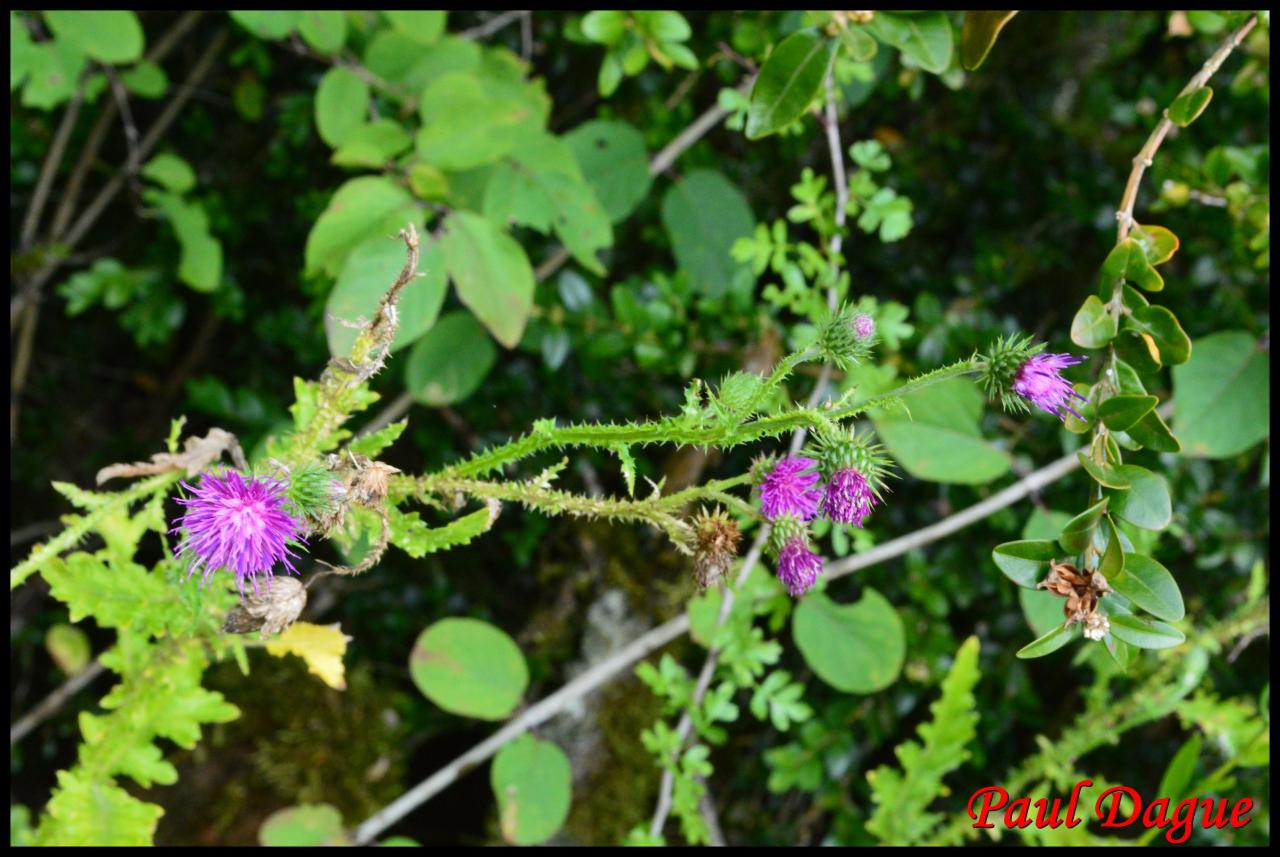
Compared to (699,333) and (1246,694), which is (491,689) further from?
(1246,694)

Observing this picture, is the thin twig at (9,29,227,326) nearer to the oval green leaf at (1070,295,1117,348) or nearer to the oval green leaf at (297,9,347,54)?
the oval green leaf at (297,9,347,54)

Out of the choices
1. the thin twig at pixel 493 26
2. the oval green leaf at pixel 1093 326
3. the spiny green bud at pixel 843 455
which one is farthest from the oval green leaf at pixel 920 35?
the thin twig at pixel 493 26

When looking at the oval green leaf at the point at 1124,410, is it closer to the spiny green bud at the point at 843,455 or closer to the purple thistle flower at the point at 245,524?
the spiny green bud at the point at 843,455

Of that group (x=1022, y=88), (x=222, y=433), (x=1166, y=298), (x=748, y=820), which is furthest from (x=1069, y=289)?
(x=222, y=433)

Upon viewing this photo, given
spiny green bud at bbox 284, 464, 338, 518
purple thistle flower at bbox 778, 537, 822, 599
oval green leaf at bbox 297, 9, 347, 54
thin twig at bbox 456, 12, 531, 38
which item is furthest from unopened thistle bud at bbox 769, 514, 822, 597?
thin twig at bbox 456, 12, 531, 38

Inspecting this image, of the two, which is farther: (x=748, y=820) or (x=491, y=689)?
(x=748, y=820)

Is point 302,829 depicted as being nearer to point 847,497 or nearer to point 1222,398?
point 847,497
